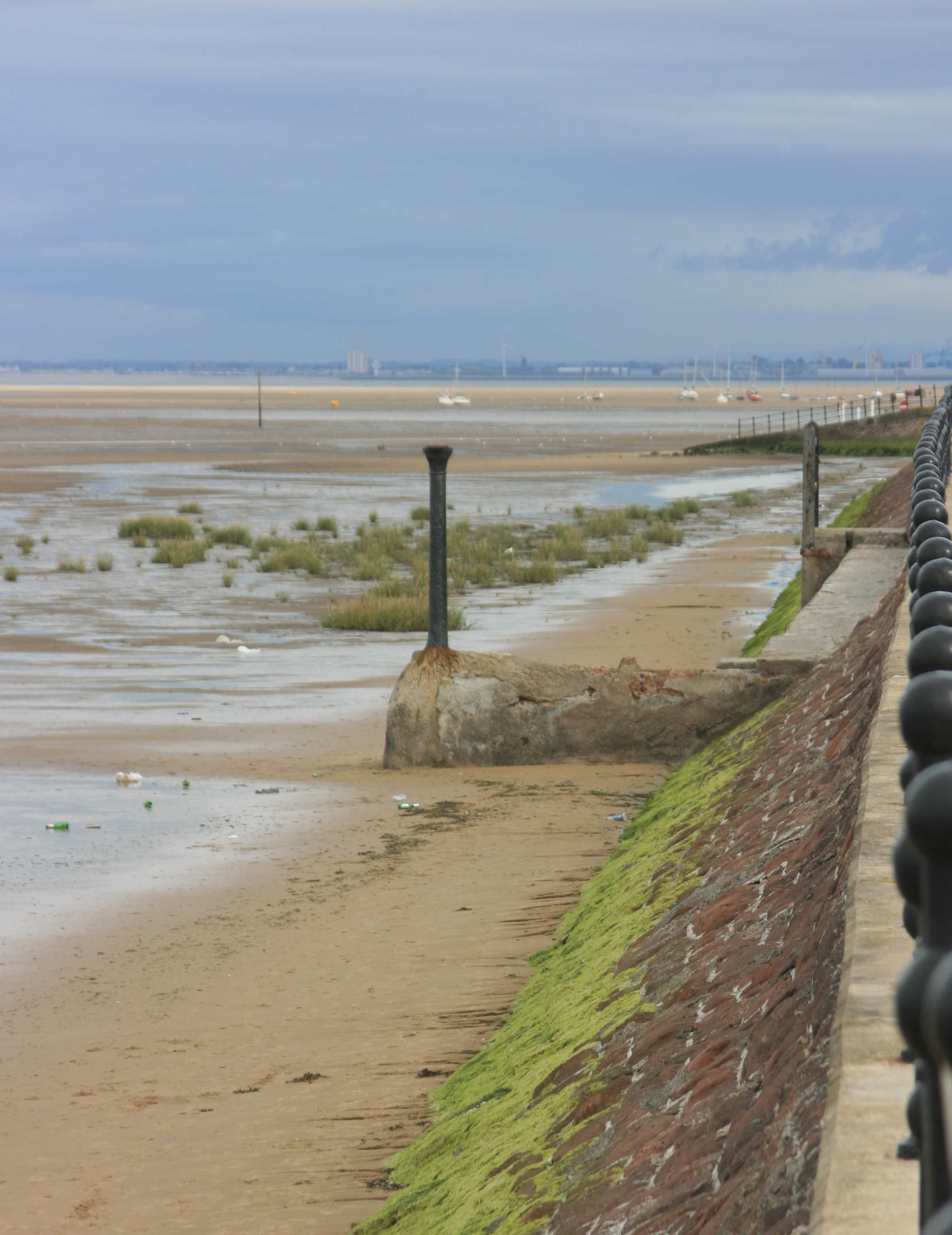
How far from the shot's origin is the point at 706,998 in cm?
401

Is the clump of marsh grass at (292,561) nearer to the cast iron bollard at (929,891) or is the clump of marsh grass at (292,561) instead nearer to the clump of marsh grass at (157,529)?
the clump of marsh grass at (157,529)

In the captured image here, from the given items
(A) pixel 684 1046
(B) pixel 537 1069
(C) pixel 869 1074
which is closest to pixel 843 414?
(B) pixel 537 1069

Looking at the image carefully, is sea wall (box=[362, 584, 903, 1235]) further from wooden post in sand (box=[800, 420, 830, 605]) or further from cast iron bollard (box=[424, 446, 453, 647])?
wooden post in sand (box=[800, 420, 830, 605])

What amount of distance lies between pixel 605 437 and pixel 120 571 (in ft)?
211

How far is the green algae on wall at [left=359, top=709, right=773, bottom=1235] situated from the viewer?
4.05m

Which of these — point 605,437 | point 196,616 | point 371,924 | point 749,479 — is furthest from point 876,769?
point 605,437

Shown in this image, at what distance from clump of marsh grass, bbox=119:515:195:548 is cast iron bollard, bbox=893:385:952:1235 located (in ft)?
94.4

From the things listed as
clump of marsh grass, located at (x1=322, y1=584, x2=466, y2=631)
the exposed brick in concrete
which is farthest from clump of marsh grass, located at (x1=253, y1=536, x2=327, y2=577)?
the exposed brick in concrete

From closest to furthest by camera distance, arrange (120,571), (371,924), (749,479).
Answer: (371,924), (120,571), (749,479)

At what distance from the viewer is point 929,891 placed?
151cm

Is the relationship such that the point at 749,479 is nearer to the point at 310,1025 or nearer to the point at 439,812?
the point at 439,812

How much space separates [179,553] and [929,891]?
2640 centimetres

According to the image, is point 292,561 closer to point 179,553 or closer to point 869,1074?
Answer: point 179,553

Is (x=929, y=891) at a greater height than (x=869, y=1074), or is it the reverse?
(x=929, y=891)
